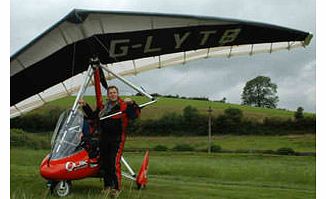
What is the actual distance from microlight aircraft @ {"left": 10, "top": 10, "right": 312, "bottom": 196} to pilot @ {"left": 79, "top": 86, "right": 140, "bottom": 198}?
0.99ft

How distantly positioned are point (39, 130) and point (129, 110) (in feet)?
99.8

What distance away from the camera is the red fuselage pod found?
7680mm

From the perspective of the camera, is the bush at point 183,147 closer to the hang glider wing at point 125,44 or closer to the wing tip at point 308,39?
the hang glider wing at point 125,44

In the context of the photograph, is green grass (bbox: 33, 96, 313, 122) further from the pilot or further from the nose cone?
the nose cone

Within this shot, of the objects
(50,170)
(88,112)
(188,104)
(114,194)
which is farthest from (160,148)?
(50,170)

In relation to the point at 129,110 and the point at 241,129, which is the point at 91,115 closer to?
the point at 129,110

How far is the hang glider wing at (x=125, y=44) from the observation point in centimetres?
786

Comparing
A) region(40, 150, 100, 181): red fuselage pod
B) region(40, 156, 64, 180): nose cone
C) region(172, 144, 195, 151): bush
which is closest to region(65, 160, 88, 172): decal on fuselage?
region(40, 150, 100, 181): red fuselage pod

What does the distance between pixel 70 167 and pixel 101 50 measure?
233 cm

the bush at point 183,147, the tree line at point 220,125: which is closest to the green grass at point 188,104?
the tree line at point 220,125

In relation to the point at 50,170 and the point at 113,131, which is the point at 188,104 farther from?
the point at 50,170

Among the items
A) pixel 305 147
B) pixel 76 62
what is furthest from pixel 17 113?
pixel 305 147

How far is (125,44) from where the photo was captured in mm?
8891

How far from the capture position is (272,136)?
145ft
